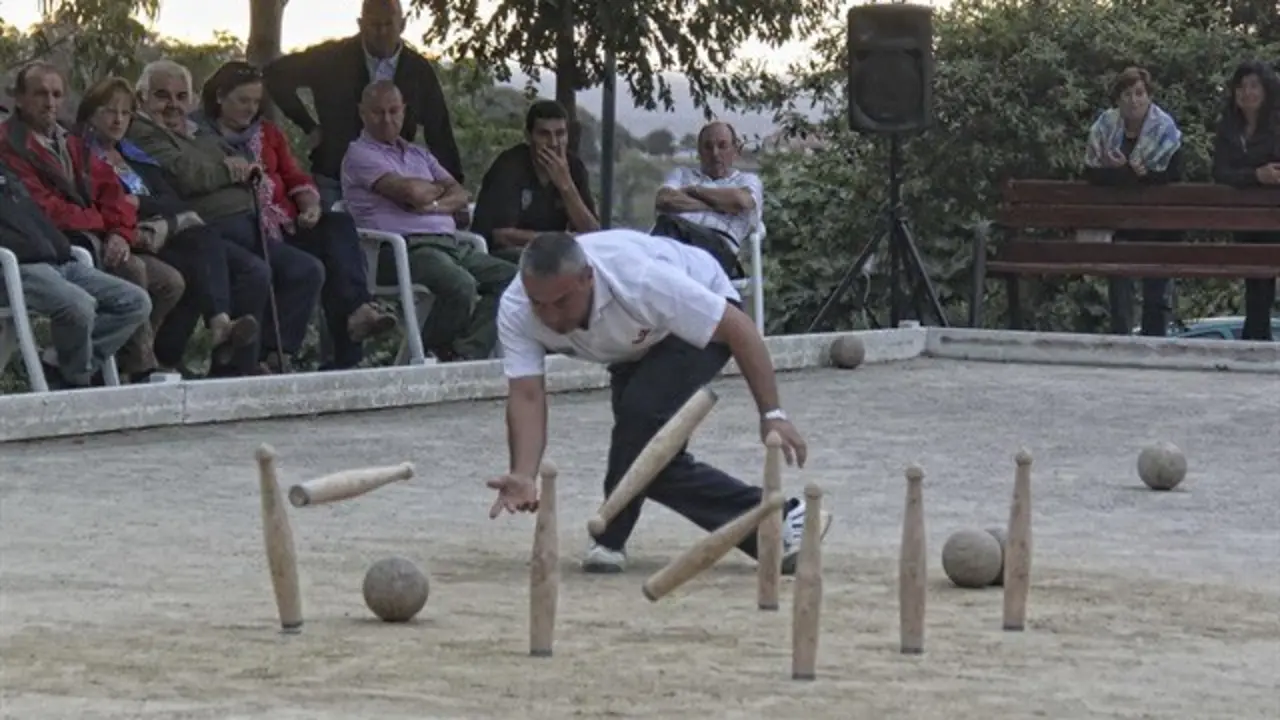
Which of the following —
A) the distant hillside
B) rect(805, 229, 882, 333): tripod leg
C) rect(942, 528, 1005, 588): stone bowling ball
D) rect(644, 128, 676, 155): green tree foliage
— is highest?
the distant hillside

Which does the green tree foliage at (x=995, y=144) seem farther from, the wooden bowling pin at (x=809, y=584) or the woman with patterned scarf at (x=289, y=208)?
the wooden bowling pin at (x=809, y=584)

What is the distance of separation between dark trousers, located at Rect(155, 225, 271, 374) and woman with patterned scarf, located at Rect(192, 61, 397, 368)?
331mm

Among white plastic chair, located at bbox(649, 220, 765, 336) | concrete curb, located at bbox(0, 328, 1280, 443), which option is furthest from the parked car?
white plastic chair, located at bbox(649, 220, 765, 336)

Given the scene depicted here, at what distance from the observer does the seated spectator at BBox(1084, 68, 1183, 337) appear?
1914cm

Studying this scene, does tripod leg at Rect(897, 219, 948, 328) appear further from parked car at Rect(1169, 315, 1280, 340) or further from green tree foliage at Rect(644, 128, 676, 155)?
green tree foliage at Rect(644, 128, 676, 155)

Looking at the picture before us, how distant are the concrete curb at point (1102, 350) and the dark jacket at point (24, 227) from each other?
768 cm

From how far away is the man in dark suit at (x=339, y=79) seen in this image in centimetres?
1642

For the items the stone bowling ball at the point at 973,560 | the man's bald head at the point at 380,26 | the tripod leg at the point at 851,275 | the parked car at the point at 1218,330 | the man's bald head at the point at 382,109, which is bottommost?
the parked car at the point at 1218,330

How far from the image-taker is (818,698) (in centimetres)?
745

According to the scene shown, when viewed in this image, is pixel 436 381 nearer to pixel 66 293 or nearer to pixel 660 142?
pixel 66 293

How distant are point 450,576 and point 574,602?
683 millimetres

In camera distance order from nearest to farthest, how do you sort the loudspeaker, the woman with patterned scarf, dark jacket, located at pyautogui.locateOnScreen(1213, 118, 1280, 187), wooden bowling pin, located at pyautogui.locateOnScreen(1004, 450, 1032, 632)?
wooden bowling pin, located at pyautogui.locateOnScreen(1004, 450, 1032, 632)
the woman with patterned scarf
dark jacket, located at pyautogui.locateOnScreen(1213, 118, 1280, 187)
the loudspeaker

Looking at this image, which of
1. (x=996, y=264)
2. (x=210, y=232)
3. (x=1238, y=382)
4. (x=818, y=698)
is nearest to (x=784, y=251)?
(x=996, y=264)

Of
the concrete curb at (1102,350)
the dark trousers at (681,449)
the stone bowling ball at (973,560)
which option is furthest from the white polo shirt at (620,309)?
the concrete curb at (1102,350)
